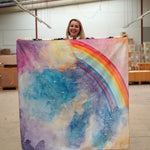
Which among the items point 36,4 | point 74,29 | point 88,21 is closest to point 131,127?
point 74,29

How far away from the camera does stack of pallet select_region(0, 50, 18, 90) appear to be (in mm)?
6785

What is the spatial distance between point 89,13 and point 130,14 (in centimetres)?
236

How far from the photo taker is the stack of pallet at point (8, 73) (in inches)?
267

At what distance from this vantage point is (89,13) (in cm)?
1105

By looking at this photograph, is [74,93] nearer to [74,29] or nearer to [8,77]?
[74,29]

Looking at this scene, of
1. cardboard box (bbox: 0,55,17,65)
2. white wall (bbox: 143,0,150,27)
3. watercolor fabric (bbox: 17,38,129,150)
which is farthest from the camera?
white wall (bbox: 143,0,150,27)

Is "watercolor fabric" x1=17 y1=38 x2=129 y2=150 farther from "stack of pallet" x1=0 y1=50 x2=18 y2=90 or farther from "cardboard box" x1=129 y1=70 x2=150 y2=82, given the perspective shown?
"cardboard box" x1=129 y1=70 x2=150 y2=82

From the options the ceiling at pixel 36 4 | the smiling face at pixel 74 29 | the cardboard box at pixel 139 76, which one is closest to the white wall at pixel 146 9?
the ceiling at pixel 36 4

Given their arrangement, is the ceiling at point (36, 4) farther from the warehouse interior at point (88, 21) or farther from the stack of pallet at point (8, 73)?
the stack of pallet at point (8, 73)

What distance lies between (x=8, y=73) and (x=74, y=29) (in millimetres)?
5259

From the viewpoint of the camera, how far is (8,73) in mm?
6805

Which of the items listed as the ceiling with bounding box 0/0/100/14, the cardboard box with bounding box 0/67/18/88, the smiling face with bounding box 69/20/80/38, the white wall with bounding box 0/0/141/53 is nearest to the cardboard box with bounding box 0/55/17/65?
the cardboard box with bounding box 0/67/18/88

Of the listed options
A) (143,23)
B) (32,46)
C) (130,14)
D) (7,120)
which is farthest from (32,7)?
(32,46)

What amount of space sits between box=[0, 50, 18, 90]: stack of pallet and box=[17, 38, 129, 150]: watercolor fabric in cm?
527
